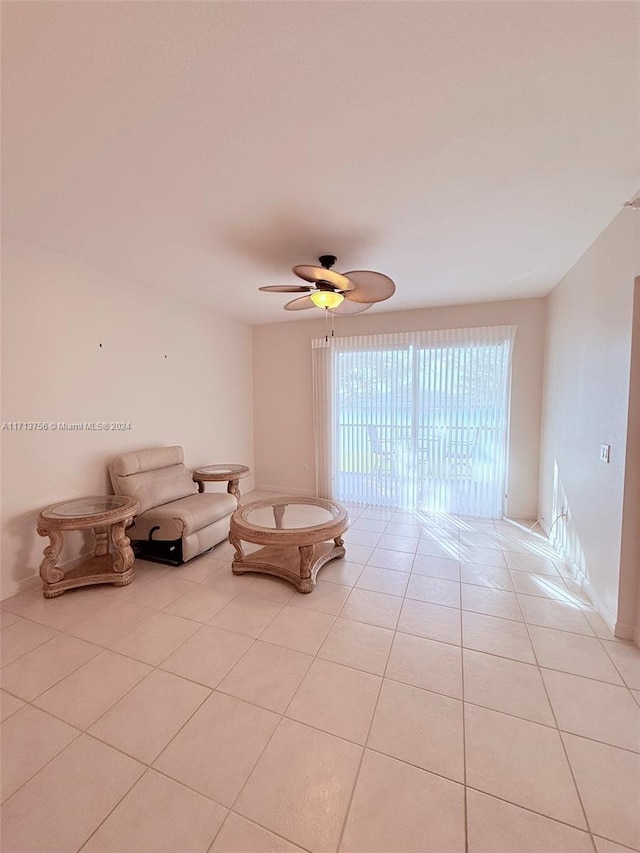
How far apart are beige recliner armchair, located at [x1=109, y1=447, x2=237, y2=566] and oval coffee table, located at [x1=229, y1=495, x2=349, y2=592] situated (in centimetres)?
40

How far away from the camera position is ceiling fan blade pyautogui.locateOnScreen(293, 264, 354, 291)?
7.18ft

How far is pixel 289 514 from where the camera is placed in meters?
3.01

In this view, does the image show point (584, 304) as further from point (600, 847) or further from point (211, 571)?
point (211, 571)

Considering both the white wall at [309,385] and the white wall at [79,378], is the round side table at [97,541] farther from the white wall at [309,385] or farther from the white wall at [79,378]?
the white wall at [309,385]

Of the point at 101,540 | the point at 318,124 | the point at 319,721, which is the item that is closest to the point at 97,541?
the point at 101,540

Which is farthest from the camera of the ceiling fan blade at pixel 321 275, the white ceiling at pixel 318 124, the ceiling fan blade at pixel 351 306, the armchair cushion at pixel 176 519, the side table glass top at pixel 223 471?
the side table glass top at pixel 223 471

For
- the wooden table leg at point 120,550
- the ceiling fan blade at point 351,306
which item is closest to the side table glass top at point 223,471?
the wooden table leg at point 120,550

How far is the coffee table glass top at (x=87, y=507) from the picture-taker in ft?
8.18

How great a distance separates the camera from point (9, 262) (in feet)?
8.04

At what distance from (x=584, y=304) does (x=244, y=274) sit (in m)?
2.83

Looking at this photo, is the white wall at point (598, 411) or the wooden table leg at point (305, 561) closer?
the white wall at point (598, 411)

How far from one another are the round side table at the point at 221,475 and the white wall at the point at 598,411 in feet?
10.4

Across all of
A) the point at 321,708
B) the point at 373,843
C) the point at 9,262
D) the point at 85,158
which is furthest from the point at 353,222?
the point at 373,843

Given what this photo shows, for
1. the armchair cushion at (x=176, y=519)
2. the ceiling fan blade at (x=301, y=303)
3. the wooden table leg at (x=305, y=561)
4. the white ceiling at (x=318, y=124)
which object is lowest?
the wooden table leg at (x=305, y=561)
